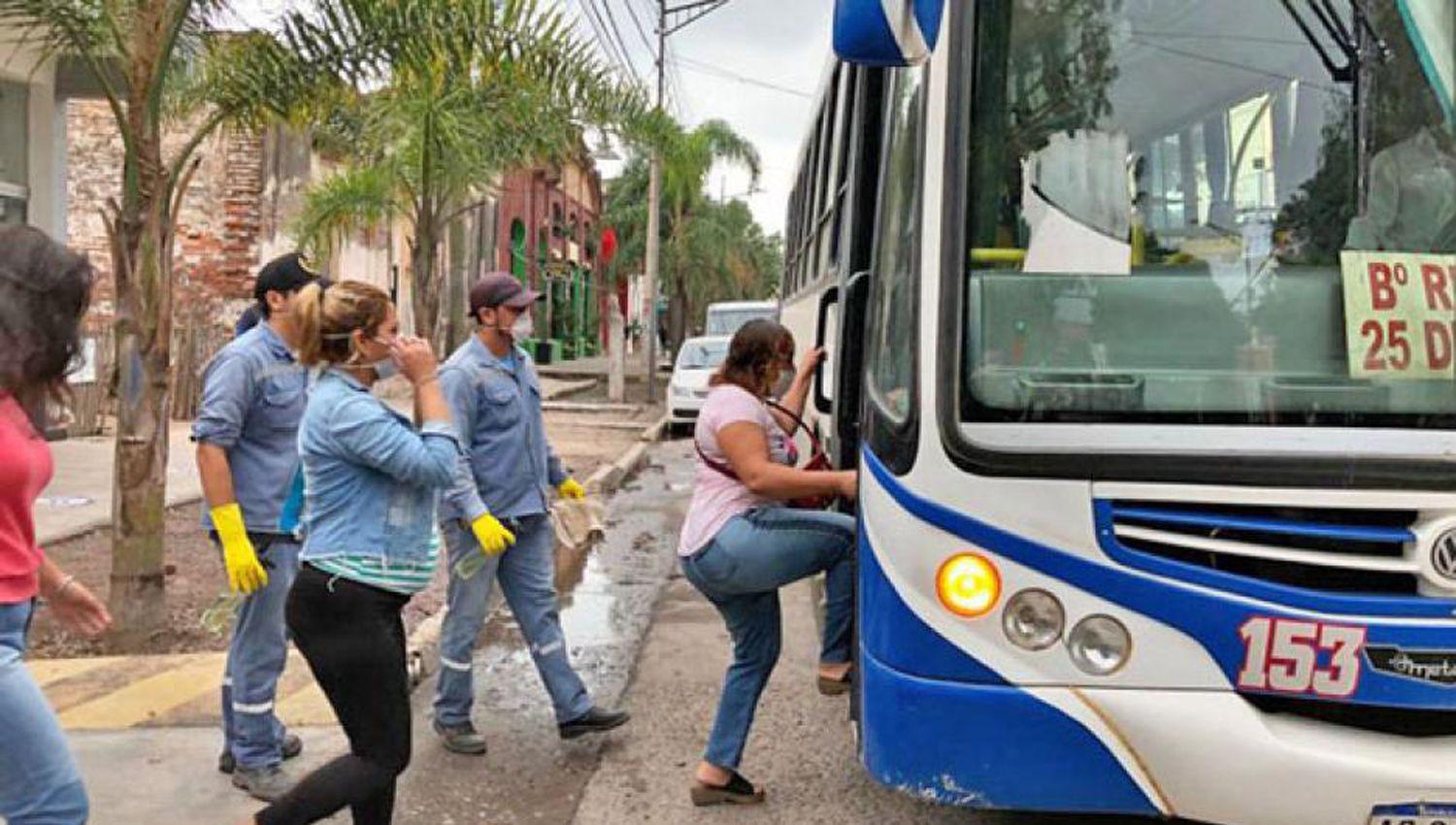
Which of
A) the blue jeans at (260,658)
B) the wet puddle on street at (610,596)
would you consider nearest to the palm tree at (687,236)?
the wet puddle on street at (610,596)

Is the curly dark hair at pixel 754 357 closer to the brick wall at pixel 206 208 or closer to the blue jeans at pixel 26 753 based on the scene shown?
the blue jeans at pixel 26 753

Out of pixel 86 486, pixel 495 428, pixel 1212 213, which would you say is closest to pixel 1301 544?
pixel 1212 213

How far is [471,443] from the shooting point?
17.4 feet

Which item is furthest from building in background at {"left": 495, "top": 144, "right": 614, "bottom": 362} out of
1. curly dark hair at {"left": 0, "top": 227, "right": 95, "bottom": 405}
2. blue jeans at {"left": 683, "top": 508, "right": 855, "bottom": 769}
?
curly dark hair at {"left": 0, "top": 227, "right": 95, "bottom": 405}

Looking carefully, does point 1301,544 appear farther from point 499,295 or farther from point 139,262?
point 139,262

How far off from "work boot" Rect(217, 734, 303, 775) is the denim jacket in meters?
1.50

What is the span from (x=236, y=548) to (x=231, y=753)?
883mm

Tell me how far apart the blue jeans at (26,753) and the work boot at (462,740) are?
236cm

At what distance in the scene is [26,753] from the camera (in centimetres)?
288

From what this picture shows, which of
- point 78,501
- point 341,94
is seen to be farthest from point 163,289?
point 78,501

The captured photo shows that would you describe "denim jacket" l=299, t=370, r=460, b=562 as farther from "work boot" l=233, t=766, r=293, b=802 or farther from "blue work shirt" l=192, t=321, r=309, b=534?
"work boot" l=233, t=766, r=293, b=802

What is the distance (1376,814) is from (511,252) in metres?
36.3

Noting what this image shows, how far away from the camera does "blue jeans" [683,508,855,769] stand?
4.52 meters

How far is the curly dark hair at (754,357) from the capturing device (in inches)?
187
